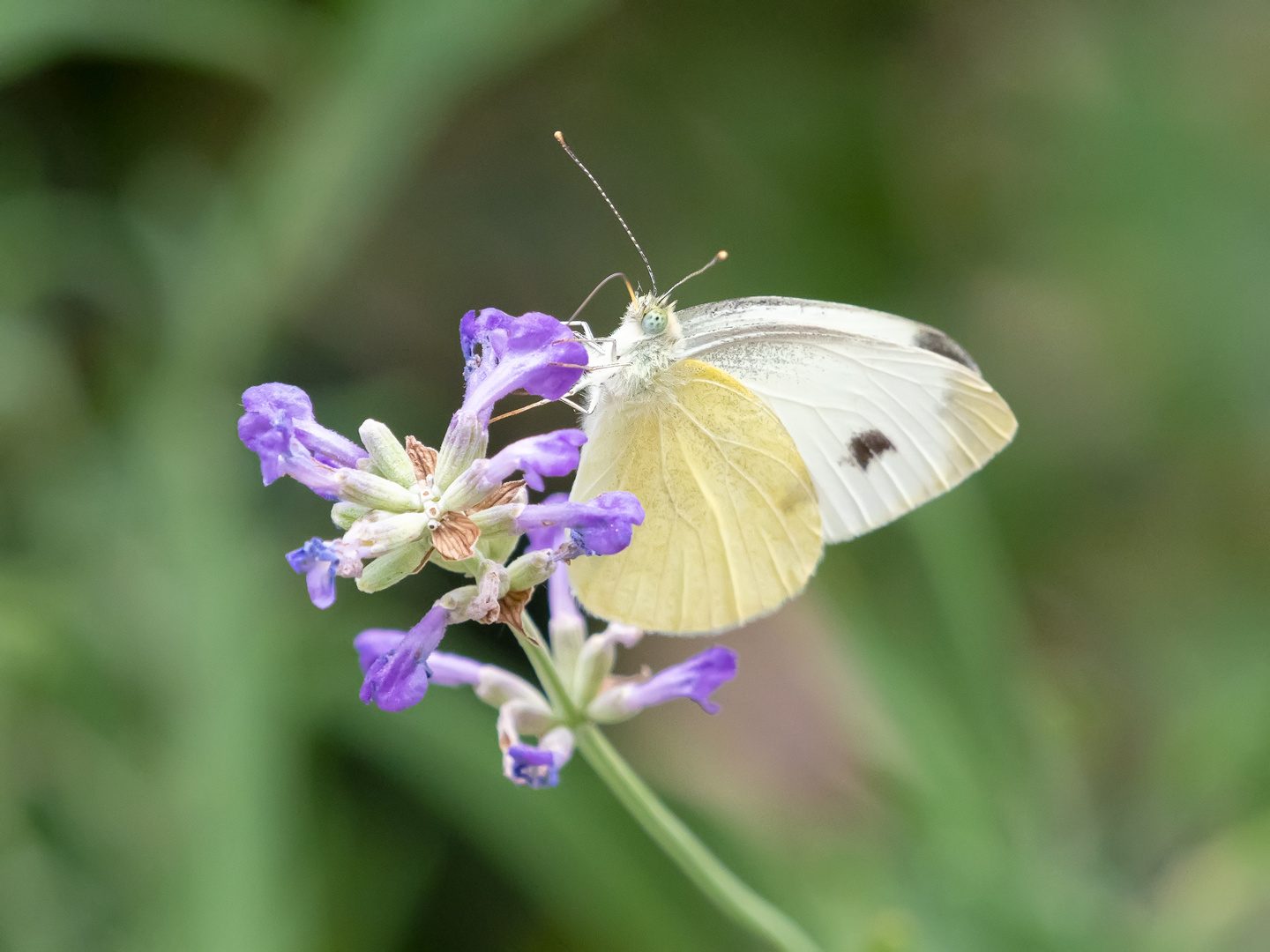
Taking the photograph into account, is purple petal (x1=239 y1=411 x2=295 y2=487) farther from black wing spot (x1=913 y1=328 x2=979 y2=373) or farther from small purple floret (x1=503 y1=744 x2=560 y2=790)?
black wing spot (x1=913 y1=328 x2=979 y2=373)

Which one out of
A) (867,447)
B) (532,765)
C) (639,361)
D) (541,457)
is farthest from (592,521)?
(867,447)

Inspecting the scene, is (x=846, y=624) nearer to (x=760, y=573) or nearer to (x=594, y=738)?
(x=760, y=573)

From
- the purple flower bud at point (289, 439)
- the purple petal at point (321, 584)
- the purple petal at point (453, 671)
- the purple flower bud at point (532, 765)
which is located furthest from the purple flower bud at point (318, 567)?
the purple petal at point (453, 671)

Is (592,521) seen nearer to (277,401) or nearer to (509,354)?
(509,354)

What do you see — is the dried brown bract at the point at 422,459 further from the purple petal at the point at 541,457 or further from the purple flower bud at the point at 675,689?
the purple flower bud at the point at 675,689

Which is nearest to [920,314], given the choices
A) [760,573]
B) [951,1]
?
[951,1]
